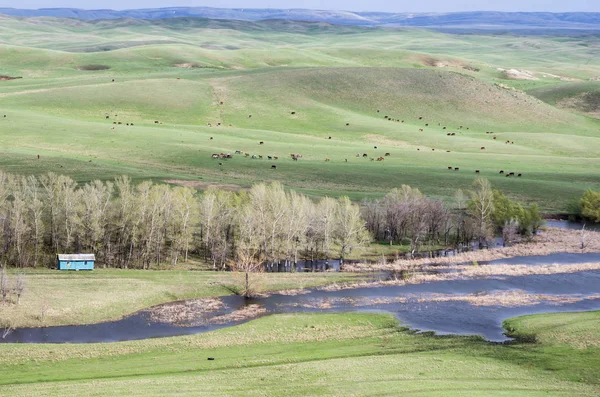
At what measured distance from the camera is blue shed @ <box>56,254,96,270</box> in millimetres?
64688

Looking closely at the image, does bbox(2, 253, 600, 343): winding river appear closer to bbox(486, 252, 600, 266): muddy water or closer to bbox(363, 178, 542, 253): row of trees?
bbox(486, 252, 600, 266): muddy water

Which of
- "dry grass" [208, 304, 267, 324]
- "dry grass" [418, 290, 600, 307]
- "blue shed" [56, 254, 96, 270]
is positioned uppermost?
"blue shed" [56, 254, 96, 270]

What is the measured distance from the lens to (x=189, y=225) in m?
71.4

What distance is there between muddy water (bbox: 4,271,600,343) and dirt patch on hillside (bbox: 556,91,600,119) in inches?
4683

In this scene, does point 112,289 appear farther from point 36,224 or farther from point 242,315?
point 36,224

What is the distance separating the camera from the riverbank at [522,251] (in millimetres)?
71688

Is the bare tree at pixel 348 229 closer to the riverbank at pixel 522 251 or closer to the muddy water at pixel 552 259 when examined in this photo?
the riverbank at pixel 522 251

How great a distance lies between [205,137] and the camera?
121188 millimetres

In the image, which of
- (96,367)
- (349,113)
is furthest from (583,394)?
(349,113)

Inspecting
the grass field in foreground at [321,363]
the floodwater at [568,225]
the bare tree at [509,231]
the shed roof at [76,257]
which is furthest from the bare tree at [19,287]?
the floodwater at [568,225]

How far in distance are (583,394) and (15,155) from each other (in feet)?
263

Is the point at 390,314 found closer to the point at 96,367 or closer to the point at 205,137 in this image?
the point at 96,367

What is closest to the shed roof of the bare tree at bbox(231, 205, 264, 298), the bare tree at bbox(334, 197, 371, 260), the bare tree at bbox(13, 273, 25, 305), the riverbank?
the bare tree at bbox(13, 273, 25, 305)

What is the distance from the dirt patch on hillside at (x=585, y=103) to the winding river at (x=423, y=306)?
4688 inches
